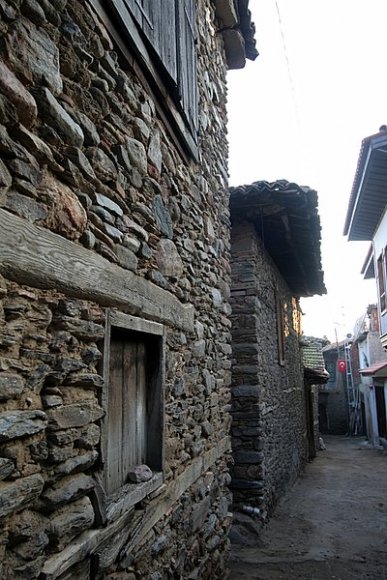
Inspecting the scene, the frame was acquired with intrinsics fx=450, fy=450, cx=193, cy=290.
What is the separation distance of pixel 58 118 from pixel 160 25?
5.03 ft

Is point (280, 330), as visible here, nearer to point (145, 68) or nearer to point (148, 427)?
point (148, 427)

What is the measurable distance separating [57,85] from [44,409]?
3.97 ft

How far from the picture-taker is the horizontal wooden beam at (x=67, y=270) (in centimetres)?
144

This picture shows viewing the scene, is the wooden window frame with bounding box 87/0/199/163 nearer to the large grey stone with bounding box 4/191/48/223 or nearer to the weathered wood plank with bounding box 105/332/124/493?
the large grey stone with bounding box 4/191/48/223

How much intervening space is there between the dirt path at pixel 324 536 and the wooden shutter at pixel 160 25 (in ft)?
14.2

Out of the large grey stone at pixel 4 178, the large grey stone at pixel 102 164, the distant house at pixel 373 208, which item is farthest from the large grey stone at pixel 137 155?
the distant house at pixel 373 208

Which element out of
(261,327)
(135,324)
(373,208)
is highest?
(373,208)

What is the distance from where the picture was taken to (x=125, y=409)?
Answer: 2.40m

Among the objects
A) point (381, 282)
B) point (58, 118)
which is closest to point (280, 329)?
point (381, 282)

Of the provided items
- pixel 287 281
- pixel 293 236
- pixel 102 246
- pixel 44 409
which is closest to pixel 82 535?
pixel 44 409

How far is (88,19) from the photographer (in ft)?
6.39

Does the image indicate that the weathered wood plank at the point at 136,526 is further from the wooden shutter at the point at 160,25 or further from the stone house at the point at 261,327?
the wooden shutter at the point at 160,25

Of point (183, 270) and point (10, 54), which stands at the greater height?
point (10, 54)

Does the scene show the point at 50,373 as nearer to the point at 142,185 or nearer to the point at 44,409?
the point at 44,409
